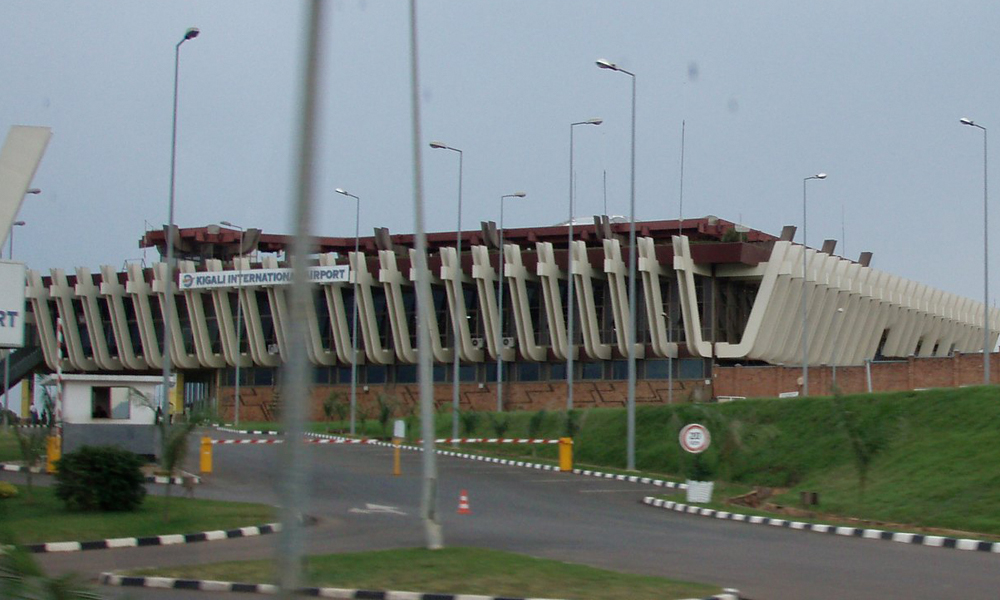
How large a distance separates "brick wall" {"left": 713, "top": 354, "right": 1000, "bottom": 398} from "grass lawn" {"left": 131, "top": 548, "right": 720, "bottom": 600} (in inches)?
1375

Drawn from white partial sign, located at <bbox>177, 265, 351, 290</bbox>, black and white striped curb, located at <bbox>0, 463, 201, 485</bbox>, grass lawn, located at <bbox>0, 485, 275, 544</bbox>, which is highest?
white partial sign, located at <bbox>177, 265, 351, 290</bbox>

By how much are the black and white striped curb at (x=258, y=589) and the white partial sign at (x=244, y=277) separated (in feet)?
166

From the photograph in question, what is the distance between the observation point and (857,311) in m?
70.6

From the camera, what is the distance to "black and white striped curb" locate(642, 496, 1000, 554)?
1947cm

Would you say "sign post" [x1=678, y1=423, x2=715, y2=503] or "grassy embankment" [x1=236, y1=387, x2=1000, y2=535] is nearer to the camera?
"grassy embankment" [x1=236, y1=387, x2=1000, y2=535]

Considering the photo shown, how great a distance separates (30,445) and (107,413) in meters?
6.02

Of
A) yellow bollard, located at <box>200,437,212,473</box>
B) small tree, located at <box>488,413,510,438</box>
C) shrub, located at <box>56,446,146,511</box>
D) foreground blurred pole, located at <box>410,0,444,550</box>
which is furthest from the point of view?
small tree, located at <box>488,413,510,438</box>

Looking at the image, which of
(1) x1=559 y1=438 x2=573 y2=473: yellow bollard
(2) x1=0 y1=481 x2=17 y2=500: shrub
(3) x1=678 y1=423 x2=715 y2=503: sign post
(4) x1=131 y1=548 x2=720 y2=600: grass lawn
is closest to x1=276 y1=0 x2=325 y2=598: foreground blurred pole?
(4) x1=131 y1=548 x2=720 y2=600: grass lawn

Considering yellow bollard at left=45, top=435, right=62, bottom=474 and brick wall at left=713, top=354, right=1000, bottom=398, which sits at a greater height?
brick wall at left=713, top=354, right=1000, bottom=398

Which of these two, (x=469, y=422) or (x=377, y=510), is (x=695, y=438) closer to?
(x=377, y=510)

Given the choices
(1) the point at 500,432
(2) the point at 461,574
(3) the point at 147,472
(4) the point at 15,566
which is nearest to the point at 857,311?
(1) the point at 500,432

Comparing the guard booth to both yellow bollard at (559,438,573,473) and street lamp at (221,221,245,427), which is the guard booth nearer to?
yellow bollard at (559,438,573,473)

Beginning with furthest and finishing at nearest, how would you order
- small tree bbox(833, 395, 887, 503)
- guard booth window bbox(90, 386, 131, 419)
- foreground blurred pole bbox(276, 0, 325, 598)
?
guard booth window bbox(90, 386, 131, 419)
small tree bbox(833, 395, 887, 503)
foreground blurred pole bbox(276, 0, 325, 598)

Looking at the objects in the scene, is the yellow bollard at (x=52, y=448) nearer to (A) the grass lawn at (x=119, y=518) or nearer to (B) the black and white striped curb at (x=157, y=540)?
(A) the grass lawn at (x=119, y=518)
